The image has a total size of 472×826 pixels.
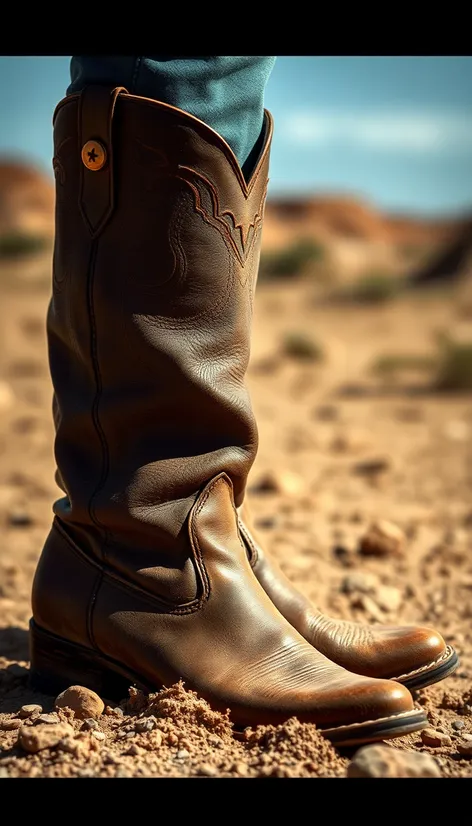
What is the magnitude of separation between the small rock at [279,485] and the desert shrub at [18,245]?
9109mm

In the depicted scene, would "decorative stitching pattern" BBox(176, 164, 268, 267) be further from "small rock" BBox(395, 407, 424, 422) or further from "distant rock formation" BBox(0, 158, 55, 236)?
"distant rock formation" BBox(0, 158, 55, 236)

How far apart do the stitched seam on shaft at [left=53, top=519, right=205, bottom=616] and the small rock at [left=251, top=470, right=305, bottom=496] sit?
5.87ft

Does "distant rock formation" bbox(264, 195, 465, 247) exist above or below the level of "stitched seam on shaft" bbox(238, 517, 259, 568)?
above

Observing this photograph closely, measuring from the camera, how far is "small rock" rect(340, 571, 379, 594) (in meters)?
2.31

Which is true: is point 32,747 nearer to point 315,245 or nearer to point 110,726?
point 110,726

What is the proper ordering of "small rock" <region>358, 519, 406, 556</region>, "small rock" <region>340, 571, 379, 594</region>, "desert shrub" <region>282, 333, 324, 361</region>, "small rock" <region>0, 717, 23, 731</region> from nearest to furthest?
"small rock" <region>0, 717, 23, 731</region>, "small rock" <region>340, 571, 379, 594</region>, "small rock" <region>358, 519, 406, 556</region>, "desert shrub" <region>282, 333, 324, 361</region>

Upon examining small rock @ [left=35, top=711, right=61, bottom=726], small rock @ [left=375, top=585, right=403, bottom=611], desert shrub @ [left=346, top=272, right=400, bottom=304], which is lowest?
small rock @ [left=35, top=711, right=61, bottom=726]

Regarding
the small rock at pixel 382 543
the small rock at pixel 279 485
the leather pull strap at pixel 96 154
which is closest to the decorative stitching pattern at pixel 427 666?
the leather pull strap at pixel 96 154

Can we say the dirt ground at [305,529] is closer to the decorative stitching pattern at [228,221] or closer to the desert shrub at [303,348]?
the desert shrub at [303,348]

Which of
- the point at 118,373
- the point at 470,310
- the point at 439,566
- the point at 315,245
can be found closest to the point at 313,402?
the point at 439,566

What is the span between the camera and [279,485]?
3.39 metres

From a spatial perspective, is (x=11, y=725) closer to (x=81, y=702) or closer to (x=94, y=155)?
(x=81, y=702)

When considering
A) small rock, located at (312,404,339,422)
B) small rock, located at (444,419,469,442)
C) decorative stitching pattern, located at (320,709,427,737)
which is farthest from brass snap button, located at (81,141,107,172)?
small rock, located at (312,404,339,422)

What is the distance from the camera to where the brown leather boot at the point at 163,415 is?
144 cm
